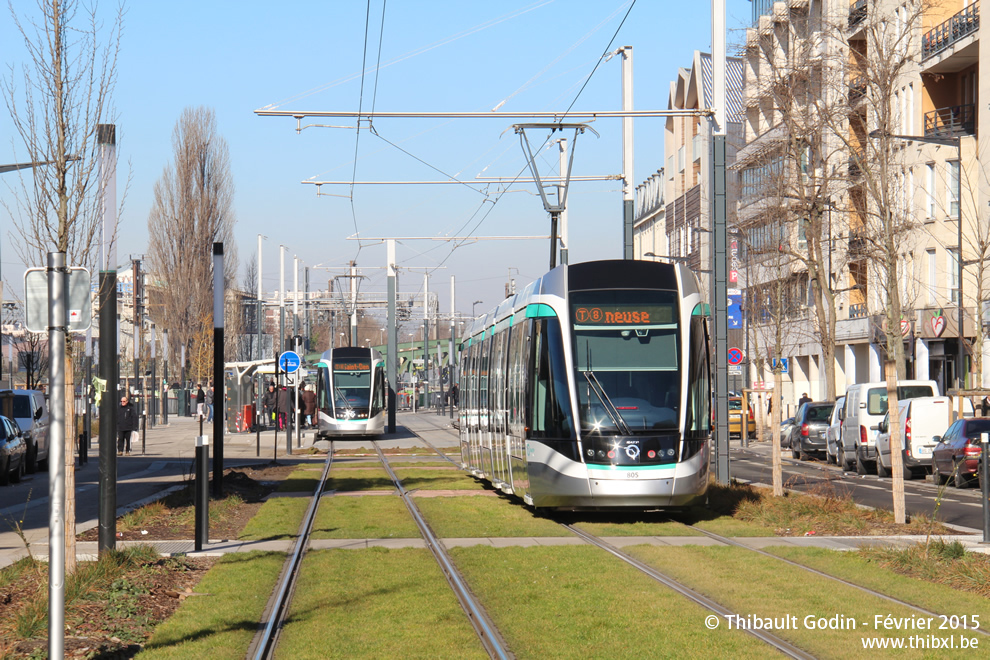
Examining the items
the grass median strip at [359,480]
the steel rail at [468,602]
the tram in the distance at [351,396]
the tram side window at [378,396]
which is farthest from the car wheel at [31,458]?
the steel rail at [468,602]

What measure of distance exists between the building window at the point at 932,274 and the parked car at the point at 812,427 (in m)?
9.00

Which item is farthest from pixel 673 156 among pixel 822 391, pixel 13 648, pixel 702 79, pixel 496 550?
pixel 13 648

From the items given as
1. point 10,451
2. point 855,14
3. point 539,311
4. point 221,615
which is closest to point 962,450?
point 539,311

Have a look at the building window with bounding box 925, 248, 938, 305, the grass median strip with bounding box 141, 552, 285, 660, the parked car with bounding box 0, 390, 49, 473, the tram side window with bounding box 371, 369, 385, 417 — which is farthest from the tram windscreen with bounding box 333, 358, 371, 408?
the grass median strip with bounding box 141, 552, 285, 660

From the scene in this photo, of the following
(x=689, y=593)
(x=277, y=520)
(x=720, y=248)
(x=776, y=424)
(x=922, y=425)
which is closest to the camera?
(x=689, y=593)

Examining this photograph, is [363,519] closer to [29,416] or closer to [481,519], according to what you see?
[481,519]

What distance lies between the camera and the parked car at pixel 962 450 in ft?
80.2

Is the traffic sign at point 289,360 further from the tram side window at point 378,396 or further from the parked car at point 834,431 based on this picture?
the parked car at point 834,431

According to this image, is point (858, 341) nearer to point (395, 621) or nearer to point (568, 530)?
point (568, 530)

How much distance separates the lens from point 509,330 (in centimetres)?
1995

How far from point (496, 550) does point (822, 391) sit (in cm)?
5190

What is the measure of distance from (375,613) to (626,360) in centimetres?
749

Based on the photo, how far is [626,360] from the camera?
658 inches

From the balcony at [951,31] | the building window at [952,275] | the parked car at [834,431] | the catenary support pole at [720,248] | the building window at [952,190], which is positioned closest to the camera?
the catenary support pole at [720,248]
